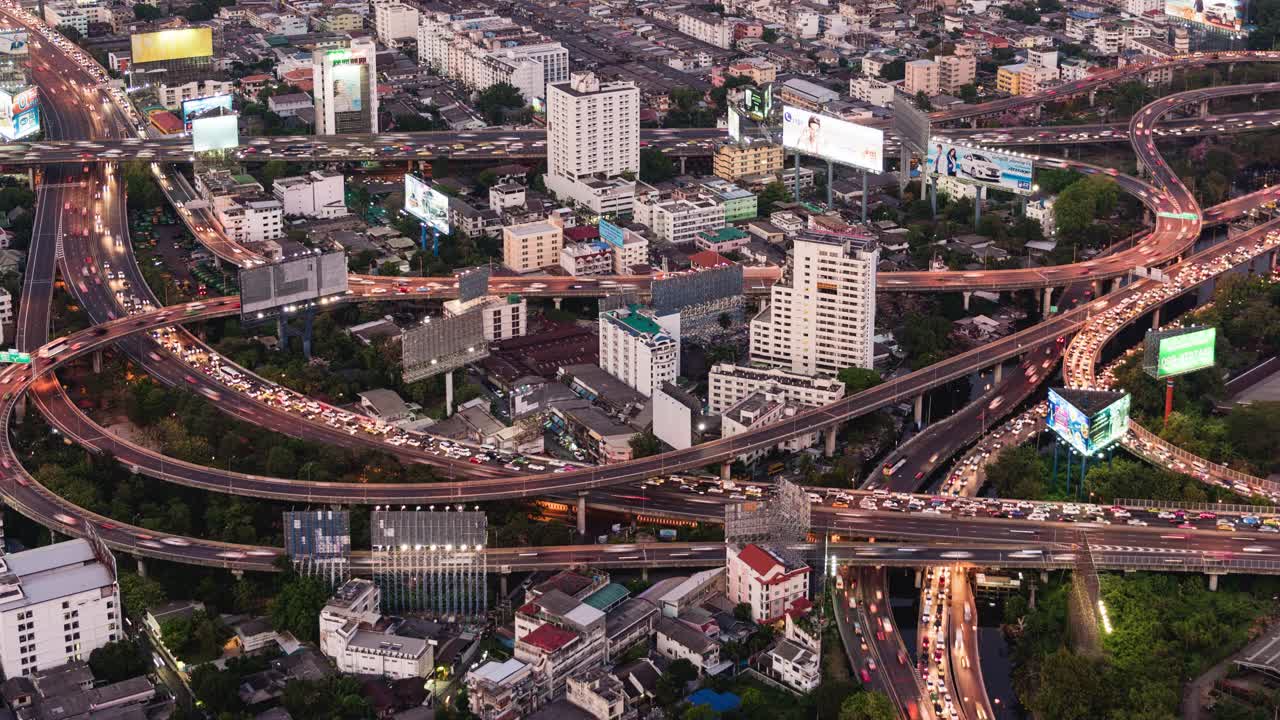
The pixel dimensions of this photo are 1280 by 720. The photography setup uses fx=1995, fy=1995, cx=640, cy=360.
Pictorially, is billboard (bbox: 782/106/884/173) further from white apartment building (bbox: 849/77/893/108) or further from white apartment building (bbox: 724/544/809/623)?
white apartment building (bbox: 724/544/809/623)

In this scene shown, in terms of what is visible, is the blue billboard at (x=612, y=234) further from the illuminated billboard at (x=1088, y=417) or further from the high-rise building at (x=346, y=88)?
the illuminated billboard at (x=1088, y=417)

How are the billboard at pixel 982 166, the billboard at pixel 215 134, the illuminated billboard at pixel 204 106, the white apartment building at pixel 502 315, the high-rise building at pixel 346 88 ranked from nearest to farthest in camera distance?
the white apartment building at pixel 502 315
the billboard at pixel 982 166
the billboard at pixel 215 134
the illuminated billboard at pixel 204 106
the high-rise building at pixel 346 88

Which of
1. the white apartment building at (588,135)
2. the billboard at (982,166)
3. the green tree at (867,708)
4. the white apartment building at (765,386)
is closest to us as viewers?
the green tree at (867,708)

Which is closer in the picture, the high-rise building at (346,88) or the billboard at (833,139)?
the billboard at (833,139)

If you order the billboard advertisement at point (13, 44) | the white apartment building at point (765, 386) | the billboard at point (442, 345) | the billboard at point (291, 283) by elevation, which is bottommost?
the white apartment building at point (765, 386)

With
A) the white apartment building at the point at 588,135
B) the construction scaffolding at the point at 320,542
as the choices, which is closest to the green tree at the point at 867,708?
the construction scaffolding at the point at 320,542

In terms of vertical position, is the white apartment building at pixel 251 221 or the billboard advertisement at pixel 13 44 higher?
the billboard advertisement at pixel 13 44

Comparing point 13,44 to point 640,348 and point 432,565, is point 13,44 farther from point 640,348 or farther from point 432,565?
point 432,565

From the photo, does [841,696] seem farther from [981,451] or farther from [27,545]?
[27,545]
